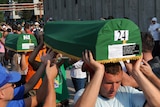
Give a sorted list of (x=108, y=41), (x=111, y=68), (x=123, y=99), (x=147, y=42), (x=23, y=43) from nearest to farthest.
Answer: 1. (x=108, y=41)
2. (x=111, y=68)
3. (x=123, y=99)
4. (x=147, y=42)
5. (x=23, y=43)

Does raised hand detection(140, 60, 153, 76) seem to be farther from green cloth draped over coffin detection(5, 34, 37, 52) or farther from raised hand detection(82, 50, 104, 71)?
green cloth draped over coffin detection(5, 34, 37, 52)

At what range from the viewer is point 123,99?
9.84ft

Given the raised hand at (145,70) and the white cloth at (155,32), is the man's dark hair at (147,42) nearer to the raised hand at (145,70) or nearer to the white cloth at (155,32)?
the raised hand at (145,70)

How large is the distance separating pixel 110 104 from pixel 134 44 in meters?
0.52

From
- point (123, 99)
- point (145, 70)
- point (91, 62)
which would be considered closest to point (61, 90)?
point (123, 99)

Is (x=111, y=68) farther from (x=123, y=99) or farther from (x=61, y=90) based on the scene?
(x=61, y=90)

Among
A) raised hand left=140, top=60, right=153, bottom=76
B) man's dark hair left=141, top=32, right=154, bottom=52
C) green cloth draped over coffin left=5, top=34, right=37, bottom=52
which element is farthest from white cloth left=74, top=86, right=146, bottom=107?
green cloth draped over coffin left=5, top=34, right=37, bottom=52

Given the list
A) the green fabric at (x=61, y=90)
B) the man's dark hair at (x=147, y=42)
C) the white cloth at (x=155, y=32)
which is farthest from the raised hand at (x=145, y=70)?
the white cloth at (x=155, y=32)

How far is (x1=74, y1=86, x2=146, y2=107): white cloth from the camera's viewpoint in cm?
291

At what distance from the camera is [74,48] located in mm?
2830

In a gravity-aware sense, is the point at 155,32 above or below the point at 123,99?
above

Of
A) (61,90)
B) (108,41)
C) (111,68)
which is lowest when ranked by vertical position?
(61,90)

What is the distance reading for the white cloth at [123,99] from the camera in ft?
9.56

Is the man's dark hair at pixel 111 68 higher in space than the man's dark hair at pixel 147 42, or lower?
lower
